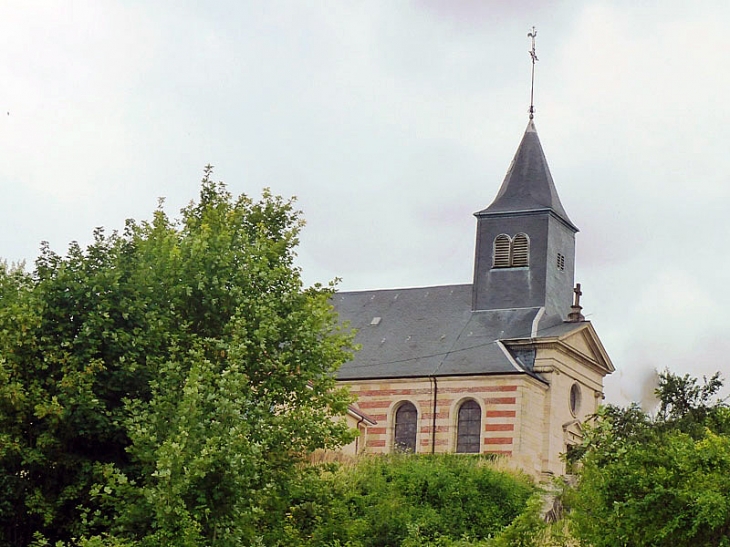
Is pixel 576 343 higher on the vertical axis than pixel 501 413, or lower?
higher

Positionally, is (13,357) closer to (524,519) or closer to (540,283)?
(524,519)

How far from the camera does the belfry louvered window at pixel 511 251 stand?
60562mm

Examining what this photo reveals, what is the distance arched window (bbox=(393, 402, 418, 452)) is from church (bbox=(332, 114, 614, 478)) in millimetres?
39

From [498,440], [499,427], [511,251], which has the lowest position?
[498,440]

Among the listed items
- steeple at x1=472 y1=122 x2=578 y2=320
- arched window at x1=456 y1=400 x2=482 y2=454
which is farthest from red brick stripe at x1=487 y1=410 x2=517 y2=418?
steeple at x1=472 y1=122 x2=578 y2=320

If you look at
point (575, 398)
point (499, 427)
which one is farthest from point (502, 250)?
point (499, 427)

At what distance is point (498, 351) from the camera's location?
2285 inches

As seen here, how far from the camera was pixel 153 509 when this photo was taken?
81.7 ft

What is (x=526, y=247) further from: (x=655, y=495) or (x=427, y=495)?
(x=655, y=495)

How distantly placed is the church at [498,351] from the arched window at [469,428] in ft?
0.15

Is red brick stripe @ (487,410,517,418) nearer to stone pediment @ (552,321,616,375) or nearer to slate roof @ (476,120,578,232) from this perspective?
stone pediment @ (552,321,616,375)

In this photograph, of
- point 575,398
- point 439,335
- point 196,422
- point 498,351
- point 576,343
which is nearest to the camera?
point 196,422

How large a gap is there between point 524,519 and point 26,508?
29.6 feet

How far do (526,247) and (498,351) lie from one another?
5.02 m
